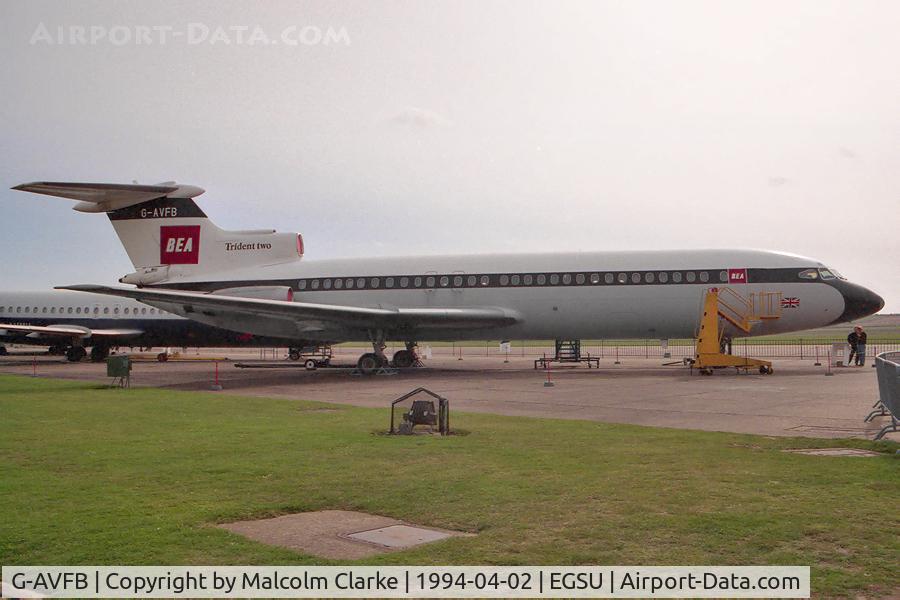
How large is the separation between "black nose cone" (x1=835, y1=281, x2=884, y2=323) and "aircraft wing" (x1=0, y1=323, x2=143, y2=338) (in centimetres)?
2976

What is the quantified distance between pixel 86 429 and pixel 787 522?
10.1m

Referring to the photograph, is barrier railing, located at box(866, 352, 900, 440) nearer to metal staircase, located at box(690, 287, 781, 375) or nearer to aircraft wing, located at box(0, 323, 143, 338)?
metal staircase, located at box(690, 287, 781, 375)

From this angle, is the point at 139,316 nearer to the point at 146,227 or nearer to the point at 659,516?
the point at 146,227

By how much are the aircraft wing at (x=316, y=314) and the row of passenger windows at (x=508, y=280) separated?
0.95 m

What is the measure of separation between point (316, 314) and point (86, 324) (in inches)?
730

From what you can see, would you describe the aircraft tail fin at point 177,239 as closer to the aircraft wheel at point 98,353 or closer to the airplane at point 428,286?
the airplane at point 428,286

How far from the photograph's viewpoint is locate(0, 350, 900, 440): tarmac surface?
12.3 meters

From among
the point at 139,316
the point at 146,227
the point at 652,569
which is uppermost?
the point at 146,227

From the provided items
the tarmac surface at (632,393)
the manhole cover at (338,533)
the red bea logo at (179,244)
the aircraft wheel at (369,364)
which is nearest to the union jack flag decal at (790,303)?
the tarmac surface at (632,393)

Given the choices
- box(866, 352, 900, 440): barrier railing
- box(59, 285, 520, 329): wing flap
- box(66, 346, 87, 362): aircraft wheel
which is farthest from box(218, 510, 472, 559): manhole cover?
box(66, 346, 87, 362): aircraft wheel

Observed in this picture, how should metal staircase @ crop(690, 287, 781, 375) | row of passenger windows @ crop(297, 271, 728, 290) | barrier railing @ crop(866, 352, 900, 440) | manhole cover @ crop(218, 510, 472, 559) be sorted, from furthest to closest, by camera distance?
row of passenger windows @ crop(297, 271, 728, 290), metal staircase @ crop(690, 287, 781, 375), barrier railing @ crop(866, 352, 900, 440), manhole cover @ crop(218, 510, 472, 559)

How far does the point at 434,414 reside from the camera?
11.2 metres

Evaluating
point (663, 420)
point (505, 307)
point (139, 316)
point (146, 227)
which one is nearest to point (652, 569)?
point (663, 420)

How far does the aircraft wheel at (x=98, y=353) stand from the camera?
3797 centimetres
